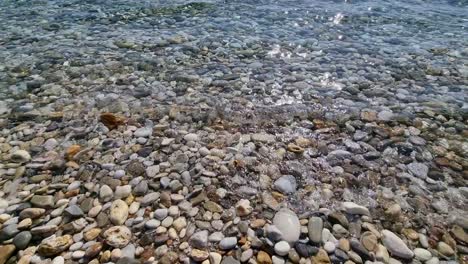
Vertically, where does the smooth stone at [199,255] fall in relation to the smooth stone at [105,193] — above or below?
below

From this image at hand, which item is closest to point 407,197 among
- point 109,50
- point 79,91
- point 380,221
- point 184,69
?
point 380,221

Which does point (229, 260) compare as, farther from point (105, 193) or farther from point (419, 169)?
point (419, 169)

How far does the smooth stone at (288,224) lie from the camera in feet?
11.0

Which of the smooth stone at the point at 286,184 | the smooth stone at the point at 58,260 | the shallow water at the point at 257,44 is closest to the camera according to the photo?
the smooth stone at the point at 58,260

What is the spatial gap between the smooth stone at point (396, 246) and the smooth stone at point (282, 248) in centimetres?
106

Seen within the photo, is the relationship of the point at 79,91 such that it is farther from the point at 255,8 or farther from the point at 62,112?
the point at 255,8

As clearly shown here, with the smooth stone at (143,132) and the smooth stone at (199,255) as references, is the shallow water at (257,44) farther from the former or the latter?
the smooth stone at (199,255)

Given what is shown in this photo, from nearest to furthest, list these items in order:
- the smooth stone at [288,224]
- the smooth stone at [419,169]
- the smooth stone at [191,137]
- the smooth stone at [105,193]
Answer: the smooth stone at [288,224] → the smooth stone at [105,193] → the smooth stone at [419,169] → the smooth stone at [191,137]

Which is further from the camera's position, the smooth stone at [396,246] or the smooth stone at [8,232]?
the smooth stone at [8,232]

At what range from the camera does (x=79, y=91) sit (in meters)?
6.07

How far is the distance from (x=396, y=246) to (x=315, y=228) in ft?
2.75

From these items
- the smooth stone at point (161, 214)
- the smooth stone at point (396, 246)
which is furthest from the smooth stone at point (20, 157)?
the smooth stone at point (396, 246)

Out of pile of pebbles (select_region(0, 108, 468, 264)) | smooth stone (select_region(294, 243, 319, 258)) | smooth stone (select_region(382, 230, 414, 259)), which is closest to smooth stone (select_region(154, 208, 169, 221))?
pile of pebbles (select_region(0, 108, 468, 264))

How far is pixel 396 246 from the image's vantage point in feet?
10.8
